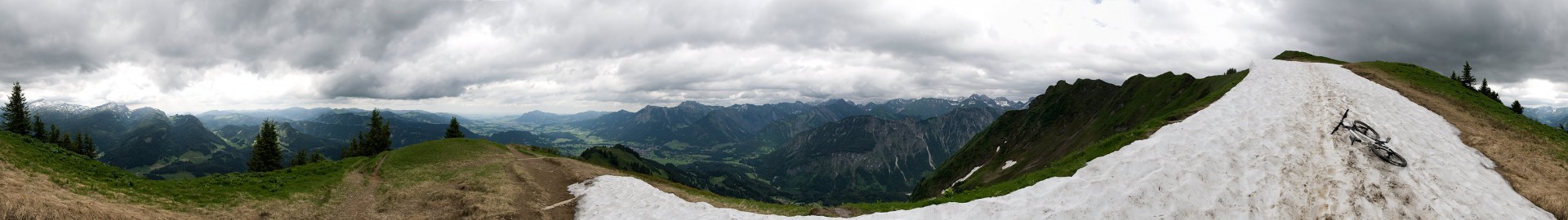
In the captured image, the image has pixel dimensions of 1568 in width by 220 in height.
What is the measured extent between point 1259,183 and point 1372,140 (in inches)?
349


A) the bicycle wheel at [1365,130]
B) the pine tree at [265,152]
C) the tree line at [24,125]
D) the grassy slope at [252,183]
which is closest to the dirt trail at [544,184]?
→ the grassy slope at [252,183]

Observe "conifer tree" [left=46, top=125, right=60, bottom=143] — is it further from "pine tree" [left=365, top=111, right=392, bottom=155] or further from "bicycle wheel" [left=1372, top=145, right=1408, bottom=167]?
"bicycle wheel" [left=1372, top=145, right=1408, bottom=167]

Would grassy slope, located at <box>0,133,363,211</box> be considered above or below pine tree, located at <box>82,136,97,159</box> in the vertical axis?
above

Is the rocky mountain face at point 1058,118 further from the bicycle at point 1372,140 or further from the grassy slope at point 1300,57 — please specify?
the bicycle at point 1372,140

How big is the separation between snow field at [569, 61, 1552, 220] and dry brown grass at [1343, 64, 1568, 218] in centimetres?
41

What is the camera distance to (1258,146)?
71.8 feet

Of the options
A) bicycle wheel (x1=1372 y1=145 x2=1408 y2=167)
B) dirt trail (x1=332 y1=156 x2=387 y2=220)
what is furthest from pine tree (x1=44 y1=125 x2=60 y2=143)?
bicycle wheel (x1=1372 y1=145 x2=1408 y2=167)

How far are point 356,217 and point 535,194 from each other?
26.2 feet

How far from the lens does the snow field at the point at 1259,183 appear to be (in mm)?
15320

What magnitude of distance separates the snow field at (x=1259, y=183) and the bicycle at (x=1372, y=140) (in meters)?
0.36

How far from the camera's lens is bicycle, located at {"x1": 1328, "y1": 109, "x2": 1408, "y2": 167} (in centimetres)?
1891

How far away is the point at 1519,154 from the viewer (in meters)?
20.4

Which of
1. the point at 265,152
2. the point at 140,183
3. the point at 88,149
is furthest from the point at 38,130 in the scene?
the point at 140,183

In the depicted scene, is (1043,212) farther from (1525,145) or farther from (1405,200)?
(1525,145)
